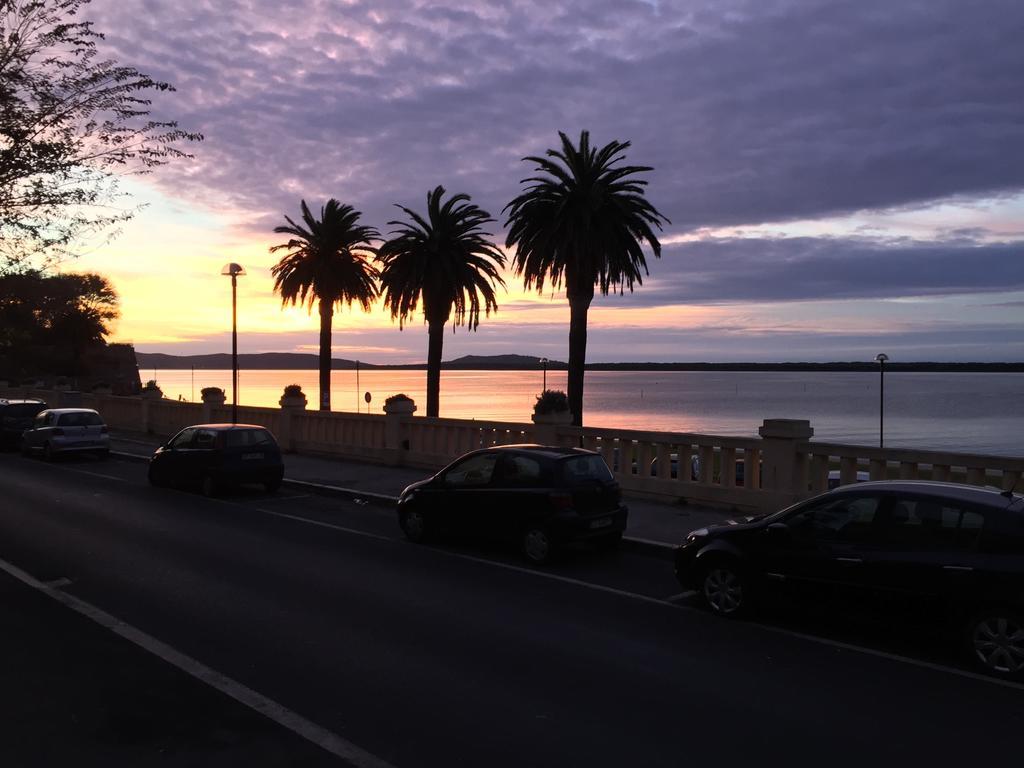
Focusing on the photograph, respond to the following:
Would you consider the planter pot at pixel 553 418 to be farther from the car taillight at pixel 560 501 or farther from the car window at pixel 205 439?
the car window at pixel 205 439

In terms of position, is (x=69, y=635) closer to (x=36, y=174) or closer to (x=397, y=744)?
(x=397, y=744)

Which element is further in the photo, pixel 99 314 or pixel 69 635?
pixel 99 314

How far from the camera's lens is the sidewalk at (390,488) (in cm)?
1265

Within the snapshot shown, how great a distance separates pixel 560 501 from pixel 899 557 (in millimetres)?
4510

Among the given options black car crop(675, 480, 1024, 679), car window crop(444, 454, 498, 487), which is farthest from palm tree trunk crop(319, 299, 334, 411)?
black car crop(675, 480, 1024, 679)

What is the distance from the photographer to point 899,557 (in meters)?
7.31

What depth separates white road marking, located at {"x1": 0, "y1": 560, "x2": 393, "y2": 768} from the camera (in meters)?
5.36

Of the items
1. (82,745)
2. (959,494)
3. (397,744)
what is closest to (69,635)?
(82,745)

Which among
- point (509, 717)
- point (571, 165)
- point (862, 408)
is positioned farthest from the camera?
point (862, 408)

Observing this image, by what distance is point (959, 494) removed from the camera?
7336 mm

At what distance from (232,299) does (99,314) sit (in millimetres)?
71898

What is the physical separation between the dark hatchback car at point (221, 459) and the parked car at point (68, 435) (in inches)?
303

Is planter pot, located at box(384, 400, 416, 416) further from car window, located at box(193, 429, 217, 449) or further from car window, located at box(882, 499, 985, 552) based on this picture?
car window, located at box(882, 499, 985, 552)

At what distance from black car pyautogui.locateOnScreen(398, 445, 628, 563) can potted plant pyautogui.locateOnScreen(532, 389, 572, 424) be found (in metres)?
4.98
